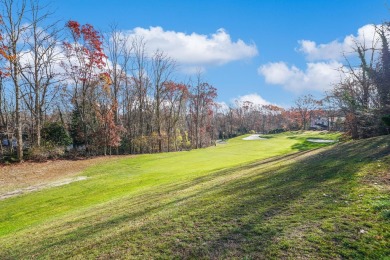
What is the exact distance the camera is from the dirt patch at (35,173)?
15.9 m

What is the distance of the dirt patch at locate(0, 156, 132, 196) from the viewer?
15.9m

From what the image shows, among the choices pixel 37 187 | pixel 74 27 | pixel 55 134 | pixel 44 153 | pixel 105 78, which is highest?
pixel 74 27

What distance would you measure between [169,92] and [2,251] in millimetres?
35942

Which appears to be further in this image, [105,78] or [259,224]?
[105,78]

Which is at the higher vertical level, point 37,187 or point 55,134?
point 55,134

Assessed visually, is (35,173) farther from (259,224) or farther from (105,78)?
(259,224)

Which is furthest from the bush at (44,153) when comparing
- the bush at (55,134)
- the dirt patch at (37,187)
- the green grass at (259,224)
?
the green grass at (259,224)

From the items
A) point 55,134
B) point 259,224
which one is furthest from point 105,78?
point 259,224

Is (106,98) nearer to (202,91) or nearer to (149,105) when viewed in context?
(149,105)

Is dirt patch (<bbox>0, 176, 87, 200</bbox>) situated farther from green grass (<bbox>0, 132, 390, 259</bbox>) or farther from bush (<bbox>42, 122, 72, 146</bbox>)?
bush (<bbox>42, 122, 72, 146</bbox>)

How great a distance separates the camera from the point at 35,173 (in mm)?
18938

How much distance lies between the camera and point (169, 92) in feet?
134

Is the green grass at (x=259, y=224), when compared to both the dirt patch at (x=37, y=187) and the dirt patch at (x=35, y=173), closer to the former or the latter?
the dirt patch at (x=37, y=187)

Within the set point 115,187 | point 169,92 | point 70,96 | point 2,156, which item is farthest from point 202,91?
point 115,187
